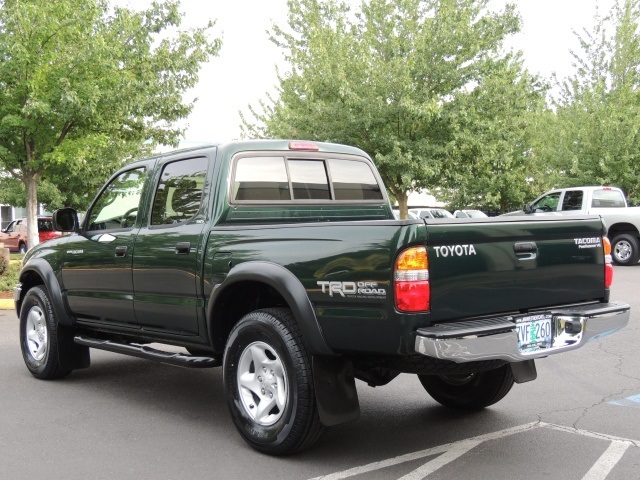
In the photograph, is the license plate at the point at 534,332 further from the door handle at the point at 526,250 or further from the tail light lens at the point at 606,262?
the tail light lens at the point at 606,262

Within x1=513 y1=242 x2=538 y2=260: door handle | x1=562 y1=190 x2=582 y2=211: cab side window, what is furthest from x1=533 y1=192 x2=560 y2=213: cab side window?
x1=513 y1=242 x2=538 y2=260: door handle

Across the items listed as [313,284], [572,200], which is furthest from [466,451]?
[572,200]

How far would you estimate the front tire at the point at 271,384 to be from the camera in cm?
417

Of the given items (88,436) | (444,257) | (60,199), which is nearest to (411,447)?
(444,257)

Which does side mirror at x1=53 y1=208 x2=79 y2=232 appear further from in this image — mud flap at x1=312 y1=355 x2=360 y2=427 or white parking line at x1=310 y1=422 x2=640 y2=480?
white parking line at x1=310 y1=422 x2=640 y2=480

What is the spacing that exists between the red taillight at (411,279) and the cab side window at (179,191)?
194 cm

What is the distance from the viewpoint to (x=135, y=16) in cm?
1758

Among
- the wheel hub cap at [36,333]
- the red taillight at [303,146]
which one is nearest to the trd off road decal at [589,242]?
the red taillight at [303,146]

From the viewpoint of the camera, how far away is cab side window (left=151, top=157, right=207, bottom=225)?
527 centimetres

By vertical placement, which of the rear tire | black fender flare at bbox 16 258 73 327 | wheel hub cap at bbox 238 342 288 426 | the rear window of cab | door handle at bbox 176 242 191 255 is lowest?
the rear tire

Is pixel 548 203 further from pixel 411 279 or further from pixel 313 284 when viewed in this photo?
pixel 411 279

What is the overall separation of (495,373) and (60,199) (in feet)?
106

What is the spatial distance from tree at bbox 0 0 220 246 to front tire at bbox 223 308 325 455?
38.9 feet

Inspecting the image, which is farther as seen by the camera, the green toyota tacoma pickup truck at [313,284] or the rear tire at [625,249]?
the rear tire at [625,249]
